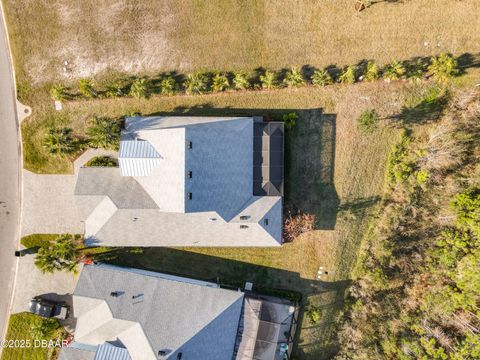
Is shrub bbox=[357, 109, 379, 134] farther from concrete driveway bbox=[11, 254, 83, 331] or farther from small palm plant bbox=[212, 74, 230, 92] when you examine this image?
concrete driveway bbox=[11, 254, 83, 331]

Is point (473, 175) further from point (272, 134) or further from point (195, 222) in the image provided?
point (195, 222)

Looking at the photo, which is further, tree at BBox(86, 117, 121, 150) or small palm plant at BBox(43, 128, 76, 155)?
small palm plant at BBox(43, 128, 76, 155)

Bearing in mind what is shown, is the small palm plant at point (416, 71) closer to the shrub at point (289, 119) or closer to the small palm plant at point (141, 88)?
the shrub at point (289, 119)

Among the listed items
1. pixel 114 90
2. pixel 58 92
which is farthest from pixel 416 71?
pixel 58 92

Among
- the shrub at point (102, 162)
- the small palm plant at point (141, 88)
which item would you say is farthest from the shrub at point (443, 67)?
the shrub at point (102, 162)

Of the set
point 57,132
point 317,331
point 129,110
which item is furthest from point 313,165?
point 57,132

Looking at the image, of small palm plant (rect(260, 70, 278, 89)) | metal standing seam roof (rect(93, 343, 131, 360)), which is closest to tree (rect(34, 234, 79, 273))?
metal standing seam roof (rect(93, 343, 131, 360))
